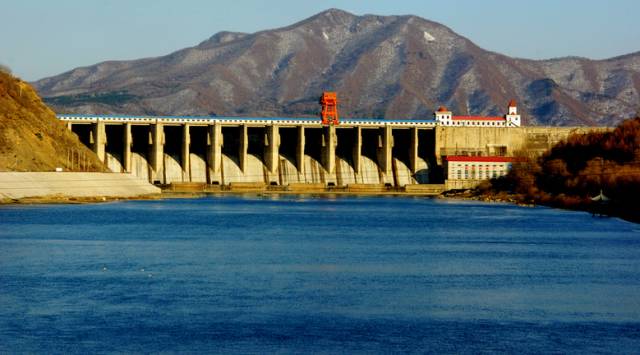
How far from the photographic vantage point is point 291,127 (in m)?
132

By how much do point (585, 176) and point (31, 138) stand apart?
147 ft

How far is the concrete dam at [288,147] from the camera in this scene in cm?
12300

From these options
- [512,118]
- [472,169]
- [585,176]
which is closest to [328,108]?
[472,169]

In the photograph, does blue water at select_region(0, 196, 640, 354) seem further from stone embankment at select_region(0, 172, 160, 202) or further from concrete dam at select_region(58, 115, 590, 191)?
concrete dam at select_region(58, 115, 590, 191)

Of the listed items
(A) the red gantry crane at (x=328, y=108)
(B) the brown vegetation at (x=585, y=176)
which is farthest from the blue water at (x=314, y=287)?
(A) the red gantry crane at (x=328, y=108)

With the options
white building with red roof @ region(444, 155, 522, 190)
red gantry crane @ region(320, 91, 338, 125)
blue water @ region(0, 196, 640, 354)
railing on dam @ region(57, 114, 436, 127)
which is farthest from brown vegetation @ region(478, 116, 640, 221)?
red gantry crane @ region(320, 91, 338, 125)

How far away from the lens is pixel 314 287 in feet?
133

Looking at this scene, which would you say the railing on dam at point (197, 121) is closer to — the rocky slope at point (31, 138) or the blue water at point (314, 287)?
the rocky slope at point (31, 138)

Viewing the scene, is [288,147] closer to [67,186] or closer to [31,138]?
[67,186]

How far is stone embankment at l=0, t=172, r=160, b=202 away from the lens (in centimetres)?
9156

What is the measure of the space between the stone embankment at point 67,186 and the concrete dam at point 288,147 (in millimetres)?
10062

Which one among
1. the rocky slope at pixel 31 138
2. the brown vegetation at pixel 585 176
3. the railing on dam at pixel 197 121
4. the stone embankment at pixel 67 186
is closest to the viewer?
the brown vegetation at pixel 585 176

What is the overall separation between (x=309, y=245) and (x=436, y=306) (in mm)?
21761

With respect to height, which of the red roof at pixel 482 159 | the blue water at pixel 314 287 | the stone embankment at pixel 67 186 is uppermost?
the red roof at pixel 482 159
